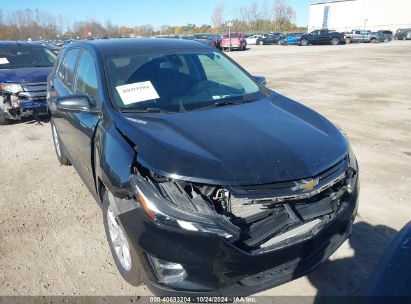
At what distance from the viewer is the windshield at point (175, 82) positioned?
299 centimetres

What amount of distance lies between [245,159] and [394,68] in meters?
16.2

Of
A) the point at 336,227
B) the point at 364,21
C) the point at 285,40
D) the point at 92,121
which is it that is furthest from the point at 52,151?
the point at 364,21

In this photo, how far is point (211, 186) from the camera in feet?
6.72

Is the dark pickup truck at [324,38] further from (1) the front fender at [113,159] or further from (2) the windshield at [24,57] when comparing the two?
(1) the front fender at [113,159]

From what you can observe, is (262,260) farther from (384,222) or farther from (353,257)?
(384,222)

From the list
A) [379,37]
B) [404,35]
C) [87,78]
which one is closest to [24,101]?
[87,78]

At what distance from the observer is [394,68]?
15.6 metres

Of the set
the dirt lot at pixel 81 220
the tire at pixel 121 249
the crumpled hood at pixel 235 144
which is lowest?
the dirt lot at pixel 81 220

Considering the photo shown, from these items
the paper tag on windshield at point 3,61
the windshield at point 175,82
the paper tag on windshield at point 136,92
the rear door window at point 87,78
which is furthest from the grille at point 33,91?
the paper tag on windshield at point 136,92

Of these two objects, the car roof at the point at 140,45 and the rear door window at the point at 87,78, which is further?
the car roof at the point at 140,45

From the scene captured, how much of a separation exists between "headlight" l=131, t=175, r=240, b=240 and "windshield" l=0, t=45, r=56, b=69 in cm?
682

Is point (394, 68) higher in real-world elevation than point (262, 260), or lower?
lower

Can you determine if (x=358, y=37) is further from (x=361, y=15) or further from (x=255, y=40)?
(x=361, y=15)

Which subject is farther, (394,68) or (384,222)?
(394,68)
